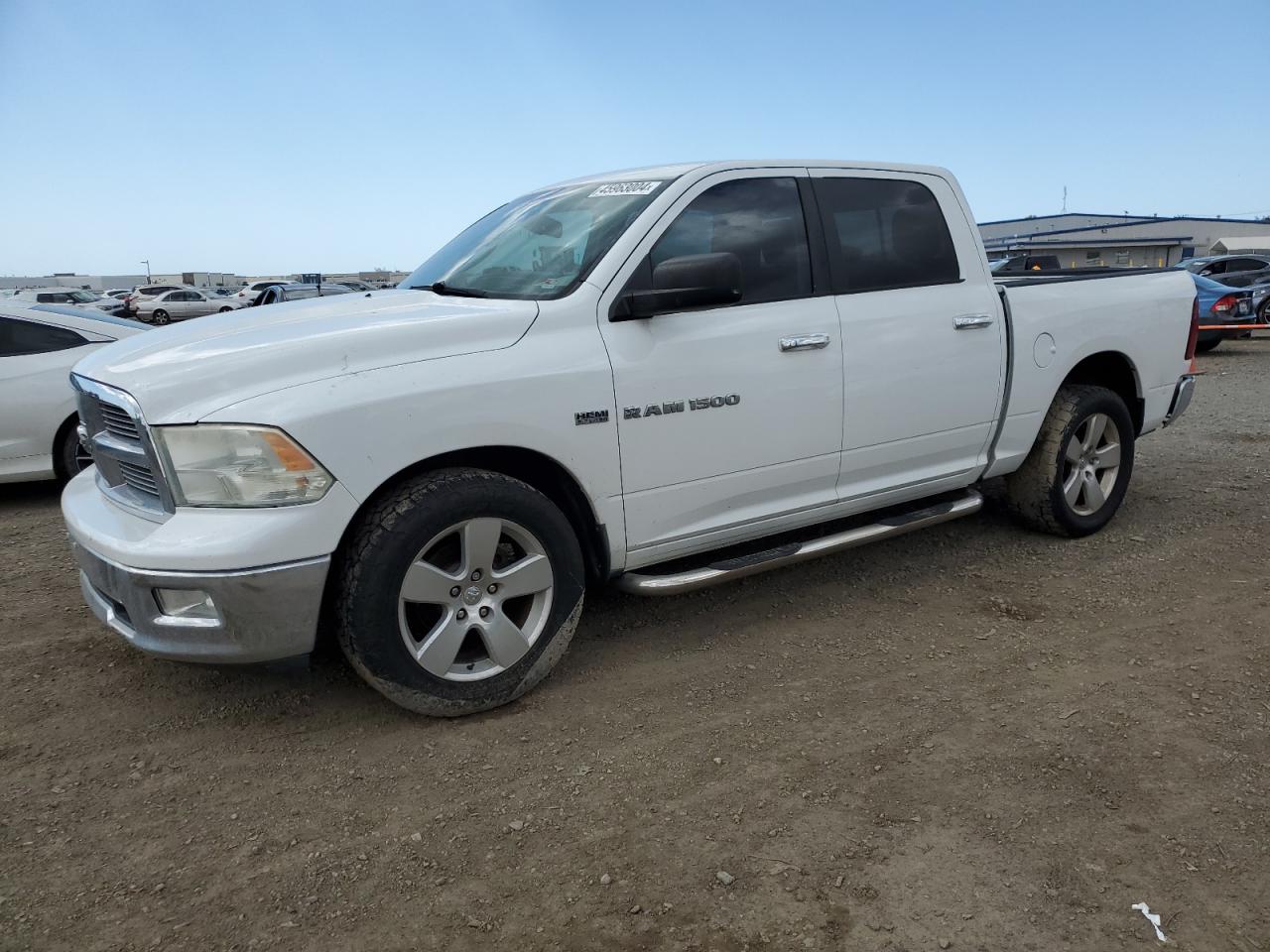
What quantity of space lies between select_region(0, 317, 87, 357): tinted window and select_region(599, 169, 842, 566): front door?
17.1ft

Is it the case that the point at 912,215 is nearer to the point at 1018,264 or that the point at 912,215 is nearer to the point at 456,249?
the point at 456,249

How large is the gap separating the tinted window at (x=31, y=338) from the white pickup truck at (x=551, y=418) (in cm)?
383

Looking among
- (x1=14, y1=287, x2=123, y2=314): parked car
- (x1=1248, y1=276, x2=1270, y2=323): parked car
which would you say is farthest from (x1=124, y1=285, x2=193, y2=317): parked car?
(x1=1248, y1=276, x2=1270, y2=323): parked car

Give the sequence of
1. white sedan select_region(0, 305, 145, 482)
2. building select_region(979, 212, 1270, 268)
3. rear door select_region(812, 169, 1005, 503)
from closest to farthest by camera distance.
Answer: rear door select_region(812, 169, 1005, 503), white sedan select_region(0, 305, 145, 482), building select_region(979, 212, 1270, 268)

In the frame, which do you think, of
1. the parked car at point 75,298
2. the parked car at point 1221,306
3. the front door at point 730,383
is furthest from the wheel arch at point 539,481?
the parked car at point 75,298

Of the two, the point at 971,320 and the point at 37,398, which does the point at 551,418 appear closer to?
the point at 971,320

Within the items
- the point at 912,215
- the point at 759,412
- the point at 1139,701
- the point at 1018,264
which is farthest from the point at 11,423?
the point at 1018,264

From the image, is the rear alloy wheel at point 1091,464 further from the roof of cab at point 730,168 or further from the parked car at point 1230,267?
the parked car at point 1230,267

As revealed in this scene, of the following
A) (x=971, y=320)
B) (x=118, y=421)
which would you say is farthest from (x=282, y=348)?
(x=971, y=320)

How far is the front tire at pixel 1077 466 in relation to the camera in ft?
16.3

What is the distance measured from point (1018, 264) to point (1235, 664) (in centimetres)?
557

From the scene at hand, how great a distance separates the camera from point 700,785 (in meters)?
2.93

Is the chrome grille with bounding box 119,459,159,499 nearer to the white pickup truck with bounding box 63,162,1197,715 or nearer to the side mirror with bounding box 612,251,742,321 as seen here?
the white pickup truck with bounding box 63,162,1197,715

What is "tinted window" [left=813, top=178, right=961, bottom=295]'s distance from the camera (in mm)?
4098
